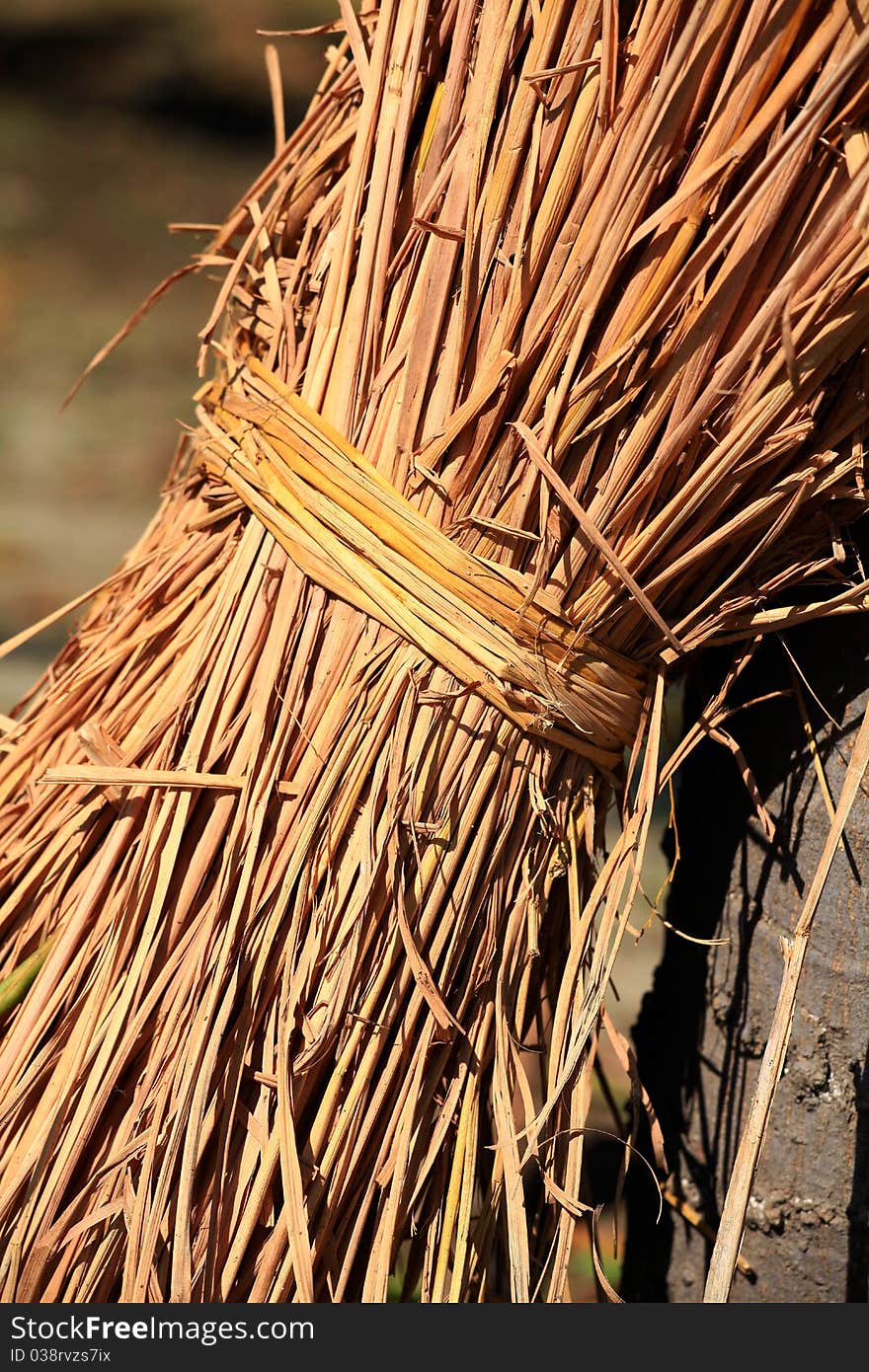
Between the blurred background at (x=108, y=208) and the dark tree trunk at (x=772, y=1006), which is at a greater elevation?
the blurred background at (x=108, y=208)

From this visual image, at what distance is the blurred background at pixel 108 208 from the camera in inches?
128

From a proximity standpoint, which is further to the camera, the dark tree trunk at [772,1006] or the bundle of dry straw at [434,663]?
the dark tree trunk at [772,1006]

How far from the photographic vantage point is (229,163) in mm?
3350

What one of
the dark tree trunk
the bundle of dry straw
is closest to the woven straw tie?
the bundle of dry straw

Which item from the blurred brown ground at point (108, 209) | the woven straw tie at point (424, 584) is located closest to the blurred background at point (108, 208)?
the blurred brown ground at point (108, 209)

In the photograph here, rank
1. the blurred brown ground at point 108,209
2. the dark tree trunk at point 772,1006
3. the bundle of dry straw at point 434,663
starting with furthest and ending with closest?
the blurred brown ground at point 108,209
the dark tree trunk at point 772,1006
the bundle of dry straw at point 434,663

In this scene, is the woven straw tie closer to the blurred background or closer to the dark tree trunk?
the dark tree trunk

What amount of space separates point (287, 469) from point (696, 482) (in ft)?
0.78

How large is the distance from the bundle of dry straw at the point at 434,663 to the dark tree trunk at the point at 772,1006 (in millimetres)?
76

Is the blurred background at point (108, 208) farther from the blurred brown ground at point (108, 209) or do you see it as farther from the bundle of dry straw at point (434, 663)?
the bundle of dry straw at point (434, 663)

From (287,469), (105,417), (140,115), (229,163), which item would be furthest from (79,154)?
(287,469)

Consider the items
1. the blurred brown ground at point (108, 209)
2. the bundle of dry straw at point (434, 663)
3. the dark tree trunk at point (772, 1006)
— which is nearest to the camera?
the bundle of dry straw at point (434, 663)

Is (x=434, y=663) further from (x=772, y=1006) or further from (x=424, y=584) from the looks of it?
(x=772, y=1006)

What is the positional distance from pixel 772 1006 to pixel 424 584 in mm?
379
